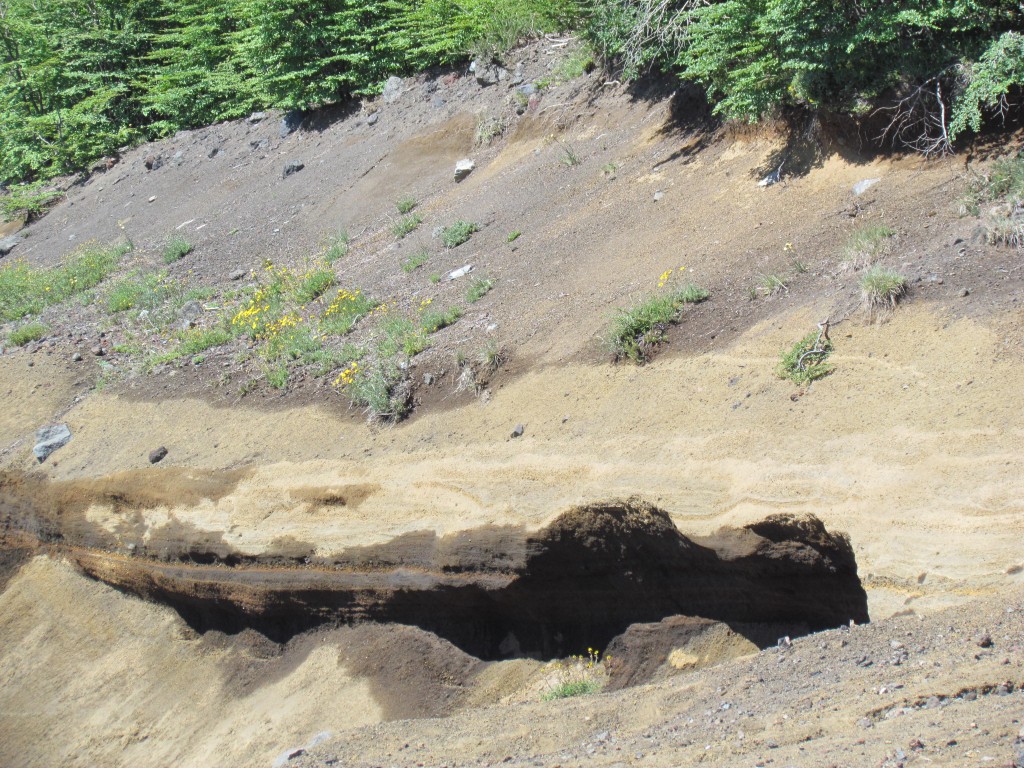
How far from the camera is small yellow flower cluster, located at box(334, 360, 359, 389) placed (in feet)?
34.0

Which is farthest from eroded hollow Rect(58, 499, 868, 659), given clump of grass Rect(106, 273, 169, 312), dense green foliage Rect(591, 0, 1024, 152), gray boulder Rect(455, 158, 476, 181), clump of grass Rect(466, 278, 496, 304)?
gray boulder Rect(455, 158, 476, 181)

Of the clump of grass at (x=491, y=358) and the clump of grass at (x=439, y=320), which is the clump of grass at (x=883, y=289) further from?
the clump of grass at (x=439, y=320)

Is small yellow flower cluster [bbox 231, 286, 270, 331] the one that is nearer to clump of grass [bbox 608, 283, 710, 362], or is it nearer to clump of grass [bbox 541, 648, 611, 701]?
clump of grass [bbox 608, 283, 710, 362]

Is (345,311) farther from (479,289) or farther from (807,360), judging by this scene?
(807,360)

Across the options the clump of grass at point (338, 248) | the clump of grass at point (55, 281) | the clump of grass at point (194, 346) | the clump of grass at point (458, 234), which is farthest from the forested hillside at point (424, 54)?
the clump of grass at point (194, 346)

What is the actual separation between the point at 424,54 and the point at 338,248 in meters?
5.84

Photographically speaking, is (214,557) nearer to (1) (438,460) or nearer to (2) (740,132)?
(1) (438,460)

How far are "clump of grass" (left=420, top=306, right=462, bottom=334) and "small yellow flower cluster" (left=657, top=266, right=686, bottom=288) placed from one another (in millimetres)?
2408

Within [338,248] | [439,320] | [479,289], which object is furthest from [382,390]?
[338,248]

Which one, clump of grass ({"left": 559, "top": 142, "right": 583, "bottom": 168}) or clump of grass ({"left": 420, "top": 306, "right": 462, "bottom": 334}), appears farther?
clump of grass ({"left": 559, "top": 142, "right": 583, "bottom": 168})

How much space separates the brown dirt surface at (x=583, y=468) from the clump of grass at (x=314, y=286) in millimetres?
721

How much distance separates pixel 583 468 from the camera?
7.70 meters

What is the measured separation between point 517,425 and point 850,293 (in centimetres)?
298

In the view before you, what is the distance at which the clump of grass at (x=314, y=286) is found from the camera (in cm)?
1341
